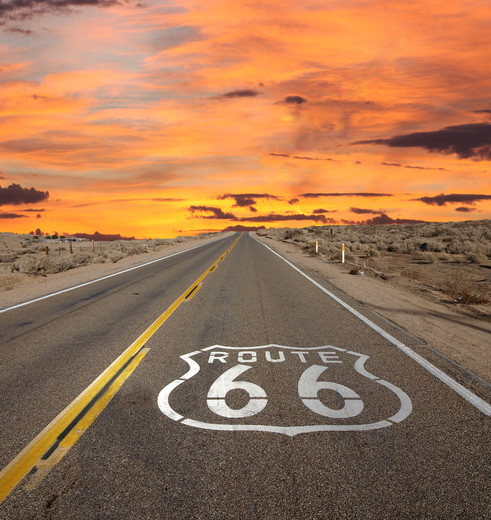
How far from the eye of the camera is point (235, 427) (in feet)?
12.4

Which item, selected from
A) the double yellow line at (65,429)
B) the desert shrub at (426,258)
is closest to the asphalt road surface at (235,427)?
the double yellow line at (65,429)

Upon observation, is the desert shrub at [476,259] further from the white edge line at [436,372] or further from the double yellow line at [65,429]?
the double yellow line at [65,429]

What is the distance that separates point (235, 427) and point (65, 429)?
1577 millimetres

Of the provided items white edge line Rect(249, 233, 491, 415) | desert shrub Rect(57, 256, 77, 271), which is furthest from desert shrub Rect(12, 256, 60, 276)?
white edge line Rect(249, 233, 491, 415)

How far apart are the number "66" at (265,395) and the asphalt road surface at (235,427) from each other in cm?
2

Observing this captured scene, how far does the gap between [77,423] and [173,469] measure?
131cm

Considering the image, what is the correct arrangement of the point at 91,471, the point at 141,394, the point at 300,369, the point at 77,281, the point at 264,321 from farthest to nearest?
the point at 77,281, the point at 264,321, the point at 300,369, the point at 141,394, the point at 91,471

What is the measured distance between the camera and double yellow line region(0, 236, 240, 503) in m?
3.09

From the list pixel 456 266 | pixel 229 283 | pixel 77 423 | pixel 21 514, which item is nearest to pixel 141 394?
pixel 77 423

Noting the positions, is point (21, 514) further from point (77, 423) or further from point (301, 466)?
point (301, 466)

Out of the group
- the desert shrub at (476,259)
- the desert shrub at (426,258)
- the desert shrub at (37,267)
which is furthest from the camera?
the desert shrub at (426,258)

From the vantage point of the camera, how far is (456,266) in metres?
24.1

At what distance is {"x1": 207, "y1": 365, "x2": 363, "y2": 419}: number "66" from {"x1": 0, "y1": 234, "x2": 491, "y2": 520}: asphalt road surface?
0.02 metres

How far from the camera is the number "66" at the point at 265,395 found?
4.08 m
